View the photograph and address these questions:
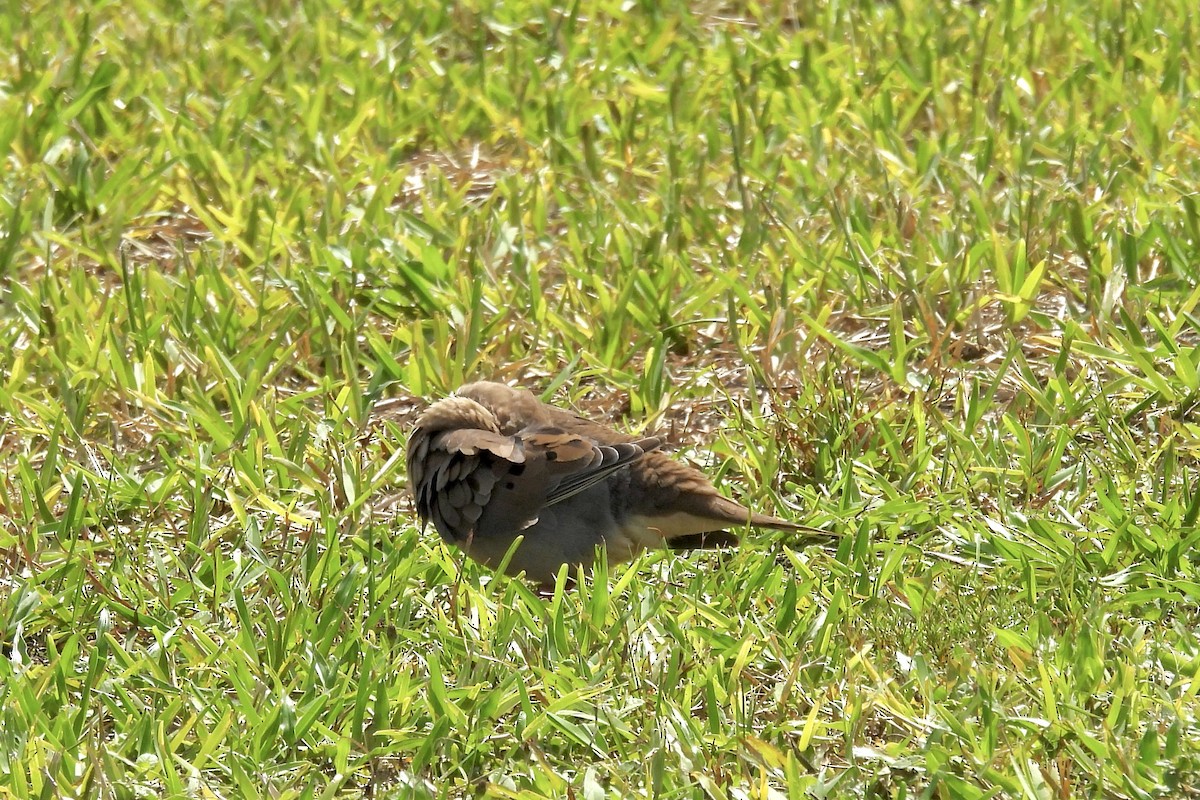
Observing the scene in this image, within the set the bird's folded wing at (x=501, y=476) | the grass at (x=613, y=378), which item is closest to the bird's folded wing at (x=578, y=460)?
the bird's folded wing at (x=501, y=476)

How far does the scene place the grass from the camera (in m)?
3.71

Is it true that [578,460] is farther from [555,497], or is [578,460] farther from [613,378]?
[613,378]

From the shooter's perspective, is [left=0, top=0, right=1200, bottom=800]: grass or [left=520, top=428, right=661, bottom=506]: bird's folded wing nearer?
[left=0, top=0, right=1200, bottom=800]: grass

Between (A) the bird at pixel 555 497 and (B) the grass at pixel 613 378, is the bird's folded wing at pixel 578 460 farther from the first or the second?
(B) the grass at pixel 613 378

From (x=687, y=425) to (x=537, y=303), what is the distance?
2.59 ft

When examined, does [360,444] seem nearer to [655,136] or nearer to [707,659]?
[707,659]

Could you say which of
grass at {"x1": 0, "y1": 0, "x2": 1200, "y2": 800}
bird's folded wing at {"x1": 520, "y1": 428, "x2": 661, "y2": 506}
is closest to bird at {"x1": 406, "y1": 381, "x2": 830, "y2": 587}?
bird's folded wing at {"x1": 520, "y1": 428, "x2": 661, "y2": 506}

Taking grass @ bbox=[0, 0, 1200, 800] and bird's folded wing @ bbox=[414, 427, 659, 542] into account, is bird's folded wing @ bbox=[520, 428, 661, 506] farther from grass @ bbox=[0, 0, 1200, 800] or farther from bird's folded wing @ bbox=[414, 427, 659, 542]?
grass @ bbox=[0, 0, 1200, 800]

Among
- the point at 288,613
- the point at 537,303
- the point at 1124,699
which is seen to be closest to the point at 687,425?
the point at 537,303

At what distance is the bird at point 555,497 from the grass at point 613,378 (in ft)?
0.35

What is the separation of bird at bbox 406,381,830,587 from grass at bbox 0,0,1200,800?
0.35 ft

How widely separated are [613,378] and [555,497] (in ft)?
3.08

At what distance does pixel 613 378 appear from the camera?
538 centimetres

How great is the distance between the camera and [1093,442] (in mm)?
4941
